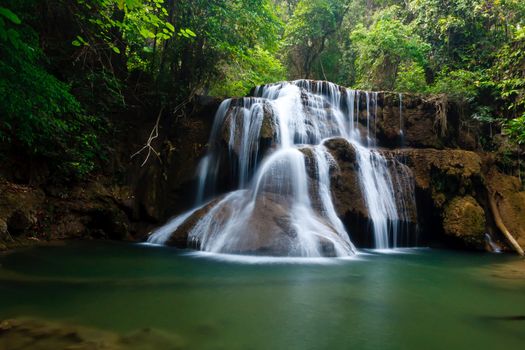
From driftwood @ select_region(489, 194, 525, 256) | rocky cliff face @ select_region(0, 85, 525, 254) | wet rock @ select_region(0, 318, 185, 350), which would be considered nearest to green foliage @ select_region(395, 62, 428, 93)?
rocky cliff face @ select_region(0, 85, 525, 254)

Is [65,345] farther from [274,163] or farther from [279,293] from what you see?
[274,163]

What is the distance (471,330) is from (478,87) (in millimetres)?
11501

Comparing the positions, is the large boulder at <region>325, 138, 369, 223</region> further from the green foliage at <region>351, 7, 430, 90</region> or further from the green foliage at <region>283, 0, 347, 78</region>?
the green foliage at <region>283, 0, 347, 78</region>

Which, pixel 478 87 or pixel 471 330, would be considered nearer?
pixel 471 330

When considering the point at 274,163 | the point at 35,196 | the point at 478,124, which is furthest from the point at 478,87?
A: the point at 35,196

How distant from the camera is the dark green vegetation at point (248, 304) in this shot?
290 centimetres

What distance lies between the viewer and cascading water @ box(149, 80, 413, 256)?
23.3 ft

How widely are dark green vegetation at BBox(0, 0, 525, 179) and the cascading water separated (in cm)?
195

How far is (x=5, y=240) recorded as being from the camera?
6.34 metres

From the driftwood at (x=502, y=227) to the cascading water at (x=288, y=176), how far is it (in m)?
2.44

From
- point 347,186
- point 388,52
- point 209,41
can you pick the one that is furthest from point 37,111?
point 388,52

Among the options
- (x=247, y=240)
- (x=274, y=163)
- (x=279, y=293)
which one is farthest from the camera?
(x=274, y=163)

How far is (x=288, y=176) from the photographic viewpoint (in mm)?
8539

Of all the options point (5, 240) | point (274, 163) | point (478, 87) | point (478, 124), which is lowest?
point (5, 240)
